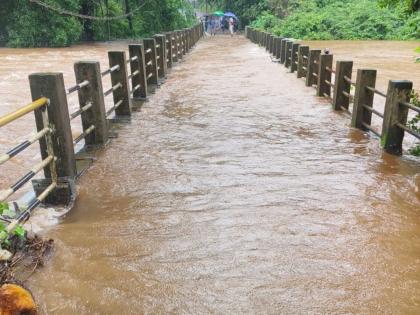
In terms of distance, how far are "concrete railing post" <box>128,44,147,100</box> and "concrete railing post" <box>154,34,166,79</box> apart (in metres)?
3.12

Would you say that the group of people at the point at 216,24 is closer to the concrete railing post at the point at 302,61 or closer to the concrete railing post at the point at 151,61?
the concrete railing post at the point at 302,61

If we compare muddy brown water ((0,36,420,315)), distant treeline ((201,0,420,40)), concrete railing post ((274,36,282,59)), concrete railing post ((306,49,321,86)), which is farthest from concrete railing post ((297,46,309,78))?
distant treeline ((201,0,420,40))

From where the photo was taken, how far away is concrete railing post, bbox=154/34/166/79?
1298cm

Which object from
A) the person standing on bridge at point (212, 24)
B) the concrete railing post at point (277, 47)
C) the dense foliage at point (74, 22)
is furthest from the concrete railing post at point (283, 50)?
the person standing on bridge at point (212, 24)

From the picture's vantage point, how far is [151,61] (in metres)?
11.4

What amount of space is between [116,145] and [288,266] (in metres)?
3.91

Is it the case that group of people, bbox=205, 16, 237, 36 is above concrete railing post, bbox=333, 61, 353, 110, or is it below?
below

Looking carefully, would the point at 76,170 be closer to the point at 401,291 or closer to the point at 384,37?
the point at 401,291

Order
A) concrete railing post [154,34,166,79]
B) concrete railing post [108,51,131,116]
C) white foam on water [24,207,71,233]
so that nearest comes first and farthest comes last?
white foam on water [24,207,71,233], concrete railing post [108,51,131,116], concrete railing post [154,34,166,79]

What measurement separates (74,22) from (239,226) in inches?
1110

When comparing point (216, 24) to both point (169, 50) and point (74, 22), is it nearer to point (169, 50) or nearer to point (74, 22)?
point (74, 22)

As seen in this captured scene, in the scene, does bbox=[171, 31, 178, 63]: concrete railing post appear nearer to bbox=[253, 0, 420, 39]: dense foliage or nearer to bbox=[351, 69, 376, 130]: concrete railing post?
bbox=[351, 69, 376, 130]: concrete railing post

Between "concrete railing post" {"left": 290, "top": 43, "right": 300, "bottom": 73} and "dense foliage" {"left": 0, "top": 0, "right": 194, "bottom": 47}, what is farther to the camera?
"dense foliage" {"left": 0, "top": 0, "right": 194, "bottom": 47}

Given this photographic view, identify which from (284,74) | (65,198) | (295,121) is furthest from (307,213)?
(284,74)
